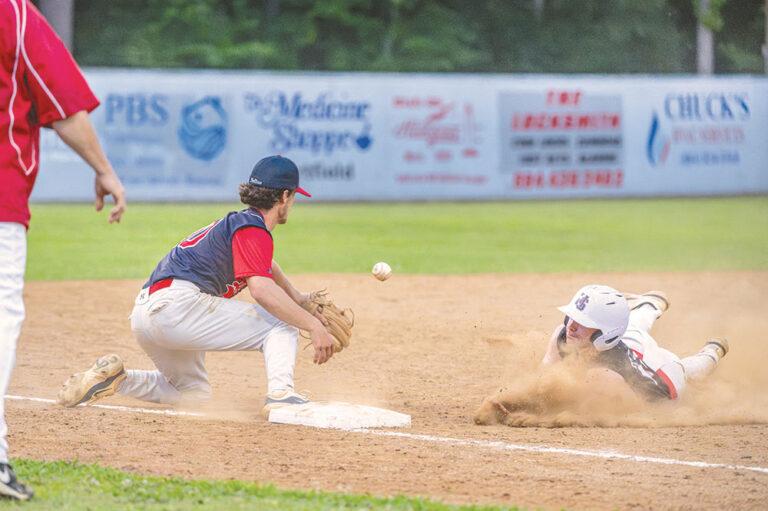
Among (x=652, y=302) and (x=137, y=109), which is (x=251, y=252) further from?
(x=137, y=109)

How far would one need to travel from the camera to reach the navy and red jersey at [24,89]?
381 centimetres

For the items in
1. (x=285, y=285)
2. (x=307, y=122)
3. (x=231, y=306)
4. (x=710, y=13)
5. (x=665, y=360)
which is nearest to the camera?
(x=231, y=306)

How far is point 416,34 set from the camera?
33.1 meters

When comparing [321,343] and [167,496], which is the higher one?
[321,343]

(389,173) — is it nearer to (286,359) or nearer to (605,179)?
(605,179)

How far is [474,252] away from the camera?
14.6 metres

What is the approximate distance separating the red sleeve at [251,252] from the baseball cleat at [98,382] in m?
0.92

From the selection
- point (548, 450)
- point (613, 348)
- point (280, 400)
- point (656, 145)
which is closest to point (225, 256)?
point (280, 400)

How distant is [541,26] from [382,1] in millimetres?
6094

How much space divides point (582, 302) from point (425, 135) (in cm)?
1734

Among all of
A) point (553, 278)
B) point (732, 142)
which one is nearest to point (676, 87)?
point (732, 142)

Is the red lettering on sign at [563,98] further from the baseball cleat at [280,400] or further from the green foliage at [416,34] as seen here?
the baseball cleat at [280,400]

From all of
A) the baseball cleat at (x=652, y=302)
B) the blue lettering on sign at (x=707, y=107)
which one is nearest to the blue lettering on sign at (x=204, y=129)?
the blue lettering on sign at (x=707, y=107)

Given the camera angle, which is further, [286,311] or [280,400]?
[280,400]
